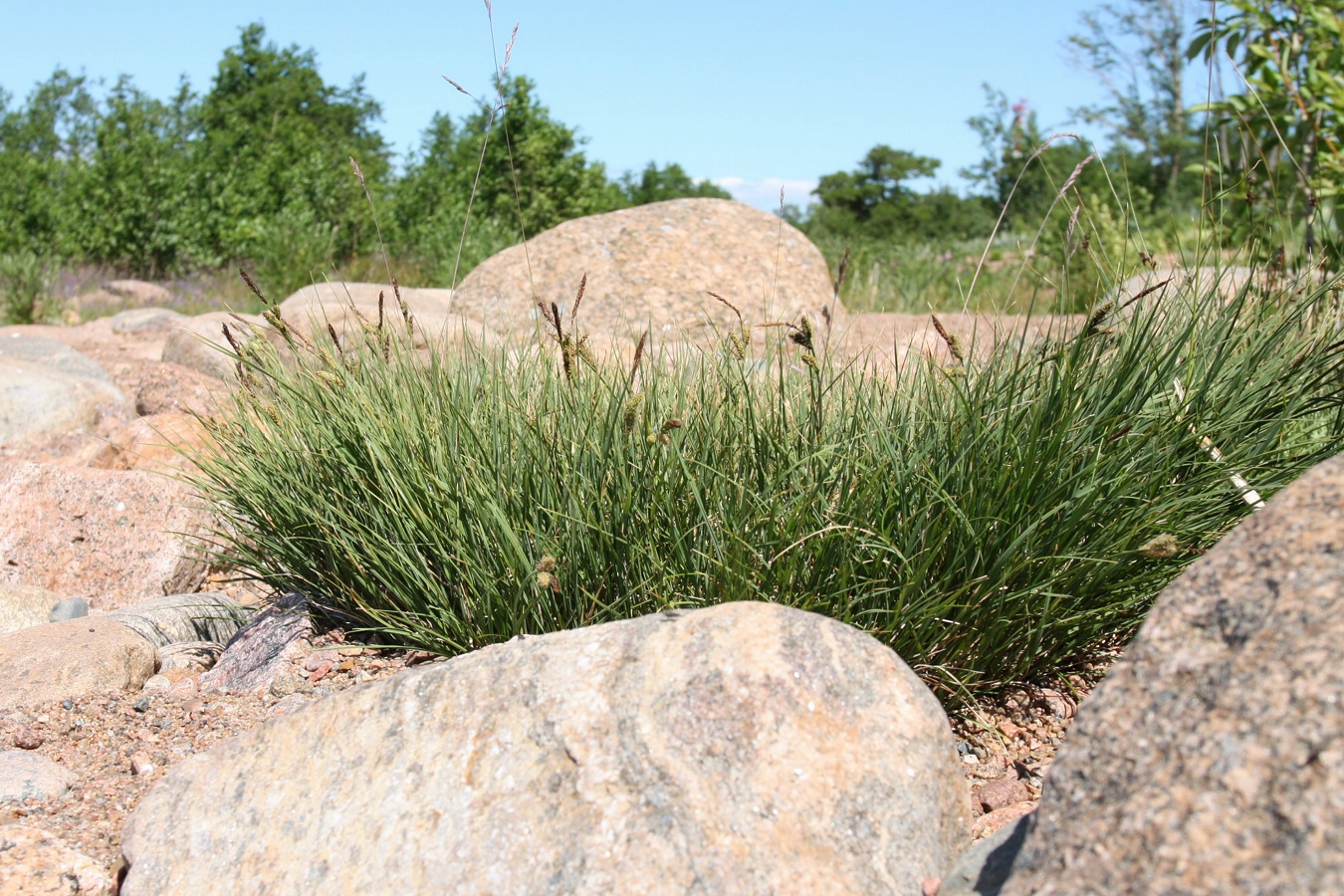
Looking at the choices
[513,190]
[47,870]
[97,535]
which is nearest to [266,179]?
[513,190]

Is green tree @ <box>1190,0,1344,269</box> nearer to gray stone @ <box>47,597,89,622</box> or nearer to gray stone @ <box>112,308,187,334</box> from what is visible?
gray stone @ <box>47,597,89,622</box>

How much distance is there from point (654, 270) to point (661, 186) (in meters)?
15.9

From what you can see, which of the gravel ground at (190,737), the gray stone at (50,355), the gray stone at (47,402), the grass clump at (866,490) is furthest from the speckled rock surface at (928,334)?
the gray stone at (50,355)

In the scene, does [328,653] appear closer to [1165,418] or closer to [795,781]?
[795,781]

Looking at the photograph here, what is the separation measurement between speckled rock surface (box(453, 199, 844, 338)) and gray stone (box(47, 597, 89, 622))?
3.53 metres

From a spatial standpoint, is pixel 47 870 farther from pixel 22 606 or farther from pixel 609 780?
pixel 22 606

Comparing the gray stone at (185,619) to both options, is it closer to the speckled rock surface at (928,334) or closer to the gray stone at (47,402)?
the speckled rock surface at (928,334)

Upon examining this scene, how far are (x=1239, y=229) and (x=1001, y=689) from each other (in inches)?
201

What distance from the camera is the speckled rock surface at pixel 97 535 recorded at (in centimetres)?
473

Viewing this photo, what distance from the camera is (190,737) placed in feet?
9.12

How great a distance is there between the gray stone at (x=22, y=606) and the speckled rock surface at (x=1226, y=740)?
13.3 ft

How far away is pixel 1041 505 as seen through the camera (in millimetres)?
2527

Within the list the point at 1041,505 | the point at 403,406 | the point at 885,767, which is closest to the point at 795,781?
the point at 885,767

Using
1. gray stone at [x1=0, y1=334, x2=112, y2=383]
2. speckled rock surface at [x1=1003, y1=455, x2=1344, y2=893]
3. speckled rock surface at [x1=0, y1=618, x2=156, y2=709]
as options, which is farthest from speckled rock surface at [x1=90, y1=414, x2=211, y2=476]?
speckled rock surface at [x1=1003, y1=455, x2=1344, y2=893]
